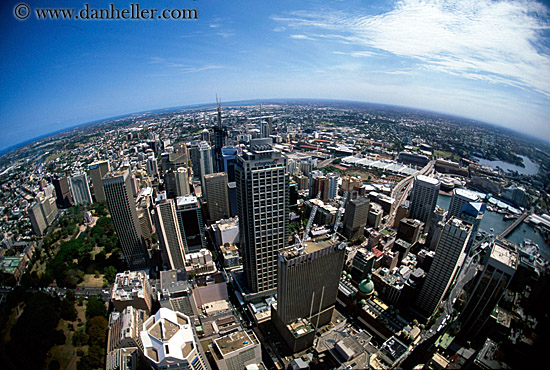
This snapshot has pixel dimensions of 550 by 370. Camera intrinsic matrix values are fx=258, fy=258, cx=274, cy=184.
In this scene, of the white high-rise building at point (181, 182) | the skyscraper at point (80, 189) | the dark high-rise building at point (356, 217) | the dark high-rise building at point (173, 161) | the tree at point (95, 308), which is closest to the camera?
the tree at point (95, 308)

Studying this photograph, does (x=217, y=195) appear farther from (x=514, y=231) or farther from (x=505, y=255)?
(x=514, y=231)

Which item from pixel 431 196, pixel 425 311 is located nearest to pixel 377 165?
pixel 431 196

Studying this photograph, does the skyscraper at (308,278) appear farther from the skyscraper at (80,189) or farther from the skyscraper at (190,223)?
the skyscraper at (80,189)

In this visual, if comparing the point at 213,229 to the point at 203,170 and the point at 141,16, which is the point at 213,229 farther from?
A: the point at 141,16

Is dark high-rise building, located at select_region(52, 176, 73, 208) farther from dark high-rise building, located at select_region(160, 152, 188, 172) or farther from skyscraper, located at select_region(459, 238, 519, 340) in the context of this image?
skyscraper, located at select_region(459, 238, 519, 340)

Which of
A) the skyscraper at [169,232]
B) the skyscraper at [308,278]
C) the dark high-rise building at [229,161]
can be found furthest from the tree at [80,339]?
the dark high-rise building at [229,161]

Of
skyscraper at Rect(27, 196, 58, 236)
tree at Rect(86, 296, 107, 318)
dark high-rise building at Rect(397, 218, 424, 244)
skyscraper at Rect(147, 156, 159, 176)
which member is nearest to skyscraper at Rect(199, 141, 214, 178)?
skyscraper at Rect(147, 156, 159, 176)
